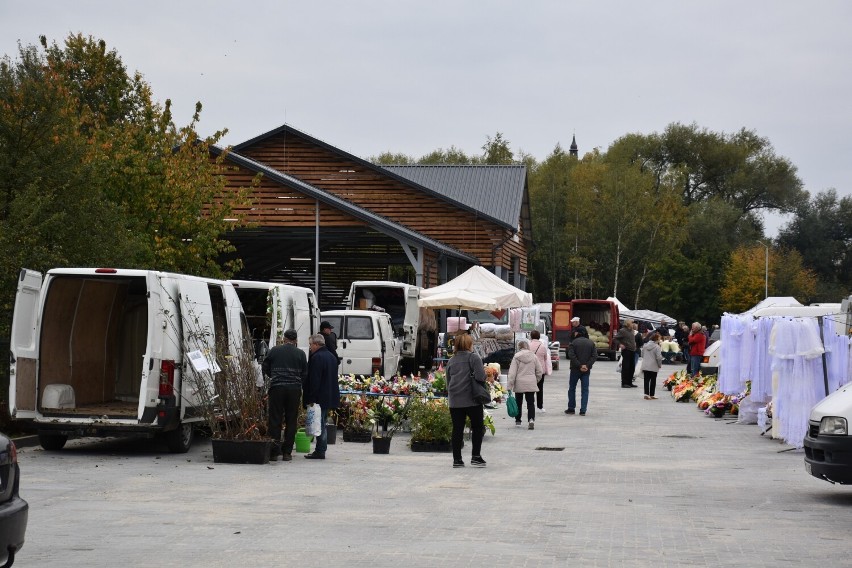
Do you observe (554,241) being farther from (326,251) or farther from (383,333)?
(383,333)

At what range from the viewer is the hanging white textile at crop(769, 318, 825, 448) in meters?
17.1

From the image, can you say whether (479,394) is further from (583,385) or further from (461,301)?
(461,301)

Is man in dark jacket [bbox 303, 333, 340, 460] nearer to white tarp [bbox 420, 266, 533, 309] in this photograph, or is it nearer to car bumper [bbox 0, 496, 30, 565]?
car bumper [bbox 0, 496, 30, 565]

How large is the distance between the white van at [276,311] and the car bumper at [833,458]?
1127 centimetres

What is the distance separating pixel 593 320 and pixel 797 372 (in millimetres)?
40462

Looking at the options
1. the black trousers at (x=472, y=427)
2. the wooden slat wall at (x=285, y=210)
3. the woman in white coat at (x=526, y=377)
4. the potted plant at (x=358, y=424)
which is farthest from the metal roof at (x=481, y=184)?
the black trousers at (x=472, y=427)

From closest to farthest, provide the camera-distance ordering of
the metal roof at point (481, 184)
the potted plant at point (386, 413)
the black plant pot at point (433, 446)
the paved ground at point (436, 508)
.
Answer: the paved ground at point (436, 508) < the black plant pot at point (433, 446) < the potted plant at point (386, 413) < the metal roof at point (481, 184)

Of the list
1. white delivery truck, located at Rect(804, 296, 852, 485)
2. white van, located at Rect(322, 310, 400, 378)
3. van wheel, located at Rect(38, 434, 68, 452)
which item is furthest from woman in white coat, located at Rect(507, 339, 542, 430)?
white delivery truck, located at Rect(804, 296, 852, 485)

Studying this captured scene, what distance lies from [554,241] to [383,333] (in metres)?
57.2

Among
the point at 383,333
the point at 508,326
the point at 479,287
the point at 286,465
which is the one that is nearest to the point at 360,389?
the point at 286,465

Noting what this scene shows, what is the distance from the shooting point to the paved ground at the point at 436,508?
894 cm

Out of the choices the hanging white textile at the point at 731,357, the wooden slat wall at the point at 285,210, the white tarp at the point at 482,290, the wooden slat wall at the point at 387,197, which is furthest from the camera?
the wooden slat wall at the point at 387,197

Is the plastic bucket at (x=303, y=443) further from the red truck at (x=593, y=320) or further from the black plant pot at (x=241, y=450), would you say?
the red truck at (x=593, y=320)

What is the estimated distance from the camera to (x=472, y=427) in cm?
1549
